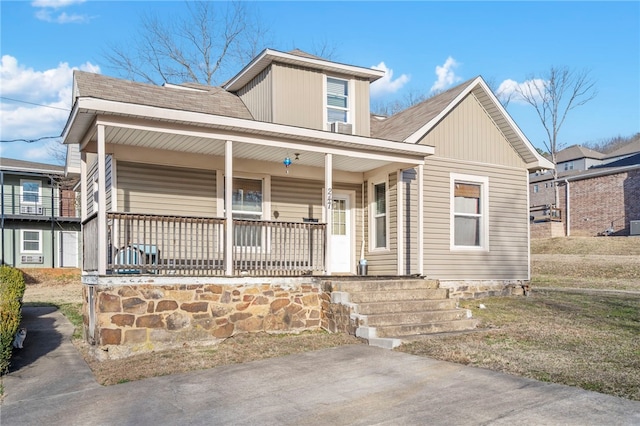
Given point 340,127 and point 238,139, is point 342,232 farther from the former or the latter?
point 238,139

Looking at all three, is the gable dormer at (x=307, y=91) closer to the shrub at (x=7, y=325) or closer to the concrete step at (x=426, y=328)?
the concrete step at (x=426, y=328)

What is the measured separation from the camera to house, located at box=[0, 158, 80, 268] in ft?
87.1

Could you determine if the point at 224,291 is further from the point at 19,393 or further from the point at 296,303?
the point at 19,393

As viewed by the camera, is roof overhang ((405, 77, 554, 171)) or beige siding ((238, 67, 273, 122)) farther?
roof overhang ((405, 77, 554, 171))

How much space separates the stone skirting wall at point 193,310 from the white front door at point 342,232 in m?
3.21

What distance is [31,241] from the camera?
2702 centimetres

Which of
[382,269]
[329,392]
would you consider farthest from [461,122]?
[329,392]

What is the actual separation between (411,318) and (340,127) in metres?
5.01

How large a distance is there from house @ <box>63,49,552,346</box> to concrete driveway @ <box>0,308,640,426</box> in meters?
1.37

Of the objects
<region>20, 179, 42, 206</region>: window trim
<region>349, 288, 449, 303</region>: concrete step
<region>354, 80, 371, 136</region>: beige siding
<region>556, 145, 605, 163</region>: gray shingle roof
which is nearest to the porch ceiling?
<region>354, 80, 371, 136</region>: beige siding

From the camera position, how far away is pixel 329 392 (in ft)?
19.8

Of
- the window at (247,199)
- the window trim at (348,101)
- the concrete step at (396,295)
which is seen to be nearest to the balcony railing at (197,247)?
the concrete step at (396,295)

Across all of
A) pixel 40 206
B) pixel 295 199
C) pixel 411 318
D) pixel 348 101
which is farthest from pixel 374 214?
pixel 40 206

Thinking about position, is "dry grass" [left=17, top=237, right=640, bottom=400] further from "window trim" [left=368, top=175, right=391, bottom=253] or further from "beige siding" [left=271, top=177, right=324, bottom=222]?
"beige siding" [left=271, top=177, right=324, bottom=222]
